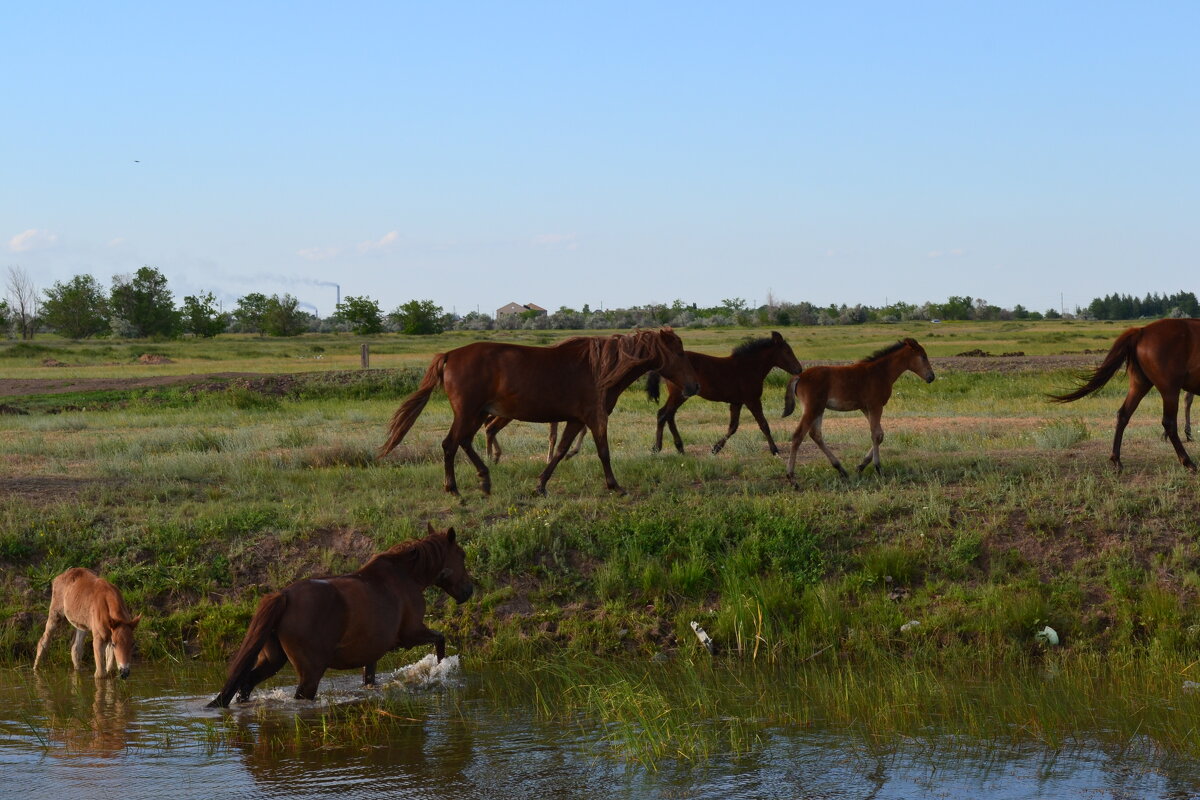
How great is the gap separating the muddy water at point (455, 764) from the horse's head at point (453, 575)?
989 mm

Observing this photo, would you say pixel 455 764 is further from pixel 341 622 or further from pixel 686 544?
pixel 686 544

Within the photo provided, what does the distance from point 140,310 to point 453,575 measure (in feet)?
296

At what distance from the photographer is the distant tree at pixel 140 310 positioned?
91.1 metres

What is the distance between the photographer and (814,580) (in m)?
10.7

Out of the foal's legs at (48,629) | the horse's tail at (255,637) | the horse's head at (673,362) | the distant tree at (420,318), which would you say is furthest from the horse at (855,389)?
the distant tree at (420,318)

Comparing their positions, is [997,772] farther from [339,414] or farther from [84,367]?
[84,367]

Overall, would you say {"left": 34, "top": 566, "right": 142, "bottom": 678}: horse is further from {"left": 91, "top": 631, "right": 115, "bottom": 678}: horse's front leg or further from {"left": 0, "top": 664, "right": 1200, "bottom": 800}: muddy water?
{"left": 0, "top": 664, "right": 1200, "bottom": 800}: muddy water

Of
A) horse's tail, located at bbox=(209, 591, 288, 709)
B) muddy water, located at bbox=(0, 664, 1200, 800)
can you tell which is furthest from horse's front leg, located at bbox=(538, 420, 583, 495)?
horse's tail, located at bbox=(209, 591, 288, 709)

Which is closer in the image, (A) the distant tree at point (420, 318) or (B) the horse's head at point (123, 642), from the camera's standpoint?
(B) the horse's head at point (123, 642)

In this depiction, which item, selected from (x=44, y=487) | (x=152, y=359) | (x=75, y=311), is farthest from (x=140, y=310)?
(x=44, y=487)

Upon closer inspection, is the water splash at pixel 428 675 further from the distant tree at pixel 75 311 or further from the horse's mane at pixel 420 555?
the distant tree at pixel 75 311

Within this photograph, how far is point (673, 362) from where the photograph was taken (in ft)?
44.5

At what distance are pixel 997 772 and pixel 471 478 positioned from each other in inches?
313

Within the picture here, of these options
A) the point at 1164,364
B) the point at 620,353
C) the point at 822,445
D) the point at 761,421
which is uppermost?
the point at 620,353
